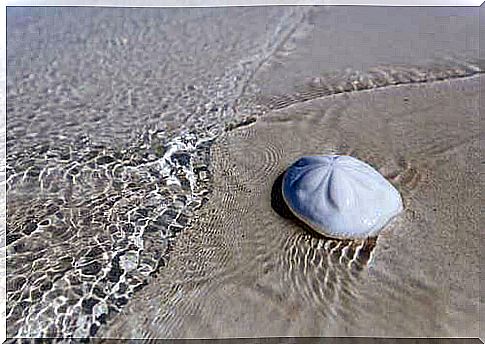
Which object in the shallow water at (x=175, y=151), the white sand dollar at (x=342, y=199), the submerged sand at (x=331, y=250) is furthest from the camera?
the white sand dollar at (x=342, y=199)

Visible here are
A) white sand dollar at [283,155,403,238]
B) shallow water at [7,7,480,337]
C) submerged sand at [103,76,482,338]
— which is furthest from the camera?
white sand dollar at [283,155,403,238]

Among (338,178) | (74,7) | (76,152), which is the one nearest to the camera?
(338,178)

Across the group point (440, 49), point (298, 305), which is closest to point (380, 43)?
point (440, 49)

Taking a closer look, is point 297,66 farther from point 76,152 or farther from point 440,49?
point 76,152

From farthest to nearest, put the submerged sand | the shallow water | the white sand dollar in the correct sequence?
1. the white sand dollar
2. the shallow water
3. the submerged sand

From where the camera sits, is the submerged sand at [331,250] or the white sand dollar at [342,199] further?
the white sand dollar at [342,199]

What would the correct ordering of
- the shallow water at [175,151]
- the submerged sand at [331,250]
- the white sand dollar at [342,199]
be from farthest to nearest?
the white sand dollar at [342,199], the shallow water at [175,151], the submerged sand at [331,250]

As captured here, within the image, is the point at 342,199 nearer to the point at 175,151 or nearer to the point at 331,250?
the point at 331,250
